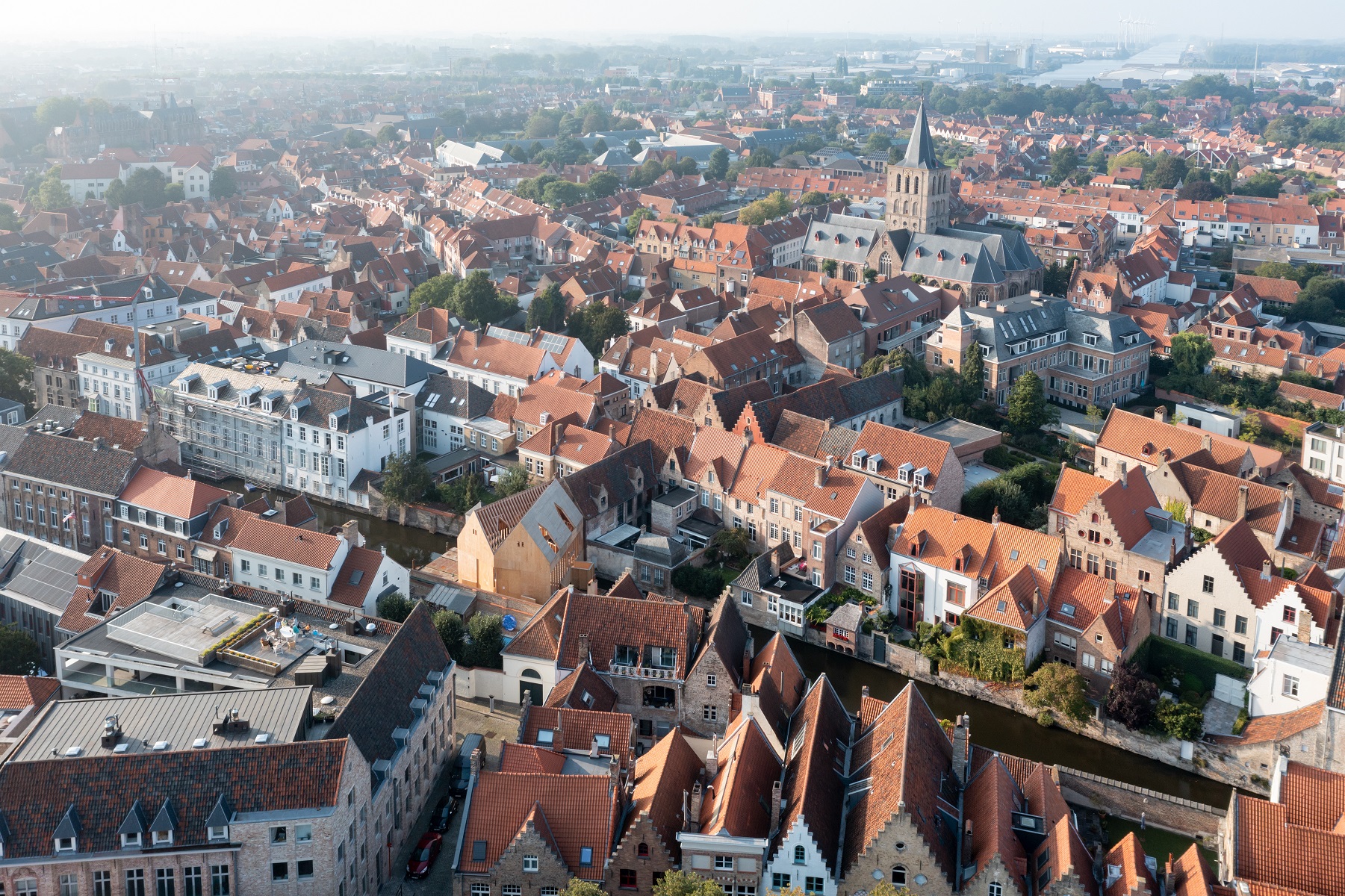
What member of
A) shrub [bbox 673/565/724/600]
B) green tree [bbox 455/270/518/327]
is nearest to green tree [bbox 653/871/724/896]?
shrub [bbox 673/565/724/600]

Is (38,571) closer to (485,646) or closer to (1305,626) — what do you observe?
(485,646)

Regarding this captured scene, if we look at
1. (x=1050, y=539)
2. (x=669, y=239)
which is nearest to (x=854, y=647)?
(x=1050, y=539)

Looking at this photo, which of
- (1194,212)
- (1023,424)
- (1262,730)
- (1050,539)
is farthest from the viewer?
(1194,212)

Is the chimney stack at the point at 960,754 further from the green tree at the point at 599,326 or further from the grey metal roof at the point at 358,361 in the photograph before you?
the green tree at the point at 599,326

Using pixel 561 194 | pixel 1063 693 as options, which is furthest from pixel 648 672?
pixel 561 194

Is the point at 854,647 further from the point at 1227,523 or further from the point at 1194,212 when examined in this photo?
the point at 1194,212
